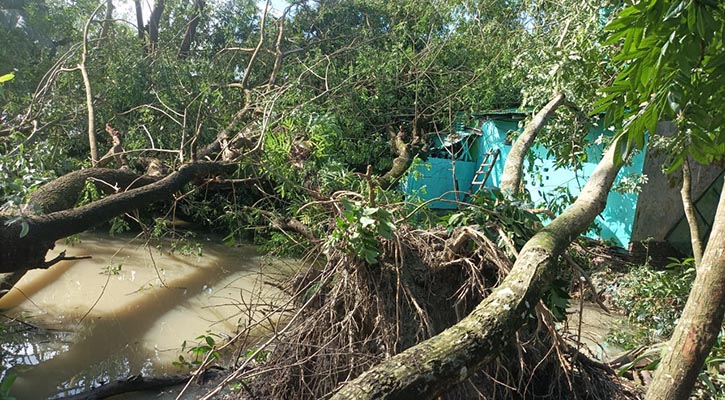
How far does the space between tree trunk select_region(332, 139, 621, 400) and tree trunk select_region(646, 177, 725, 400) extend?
1.49ft

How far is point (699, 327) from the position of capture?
1.76m

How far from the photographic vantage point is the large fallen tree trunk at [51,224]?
10.5 ft

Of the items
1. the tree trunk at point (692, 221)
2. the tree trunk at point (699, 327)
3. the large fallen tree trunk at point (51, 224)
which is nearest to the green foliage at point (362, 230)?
the tree trunk at point (699, 327)

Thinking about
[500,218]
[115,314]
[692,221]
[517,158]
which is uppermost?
[517,158]

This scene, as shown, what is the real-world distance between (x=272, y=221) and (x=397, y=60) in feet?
17.2

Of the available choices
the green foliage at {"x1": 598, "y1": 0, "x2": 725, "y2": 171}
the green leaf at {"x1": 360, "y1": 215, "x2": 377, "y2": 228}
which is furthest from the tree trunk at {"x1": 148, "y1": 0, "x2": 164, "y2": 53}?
the green foliage at {"x1": 598, "y1": 0, "x2": 725, "y2": 171}

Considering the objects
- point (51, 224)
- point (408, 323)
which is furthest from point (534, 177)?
point (51, 224)

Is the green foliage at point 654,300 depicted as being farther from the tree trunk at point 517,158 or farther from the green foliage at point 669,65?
the green foliage at point 669,65

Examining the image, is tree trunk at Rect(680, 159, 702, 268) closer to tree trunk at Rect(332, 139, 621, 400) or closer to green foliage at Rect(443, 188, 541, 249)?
green foliage at Rect(443, 188, 541, 249)

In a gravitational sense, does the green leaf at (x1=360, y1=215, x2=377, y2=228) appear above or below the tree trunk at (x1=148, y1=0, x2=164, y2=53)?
below

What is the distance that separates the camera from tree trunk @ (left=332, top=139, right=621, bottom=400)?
1.54 meters

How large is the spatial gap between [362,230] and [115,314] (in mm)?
3732

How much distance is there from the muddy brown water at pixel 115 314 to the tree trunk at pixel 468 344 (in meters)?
1.69

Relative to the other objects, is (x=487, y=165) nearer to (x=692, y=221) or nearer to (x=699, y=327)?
(x=692, y=221)
